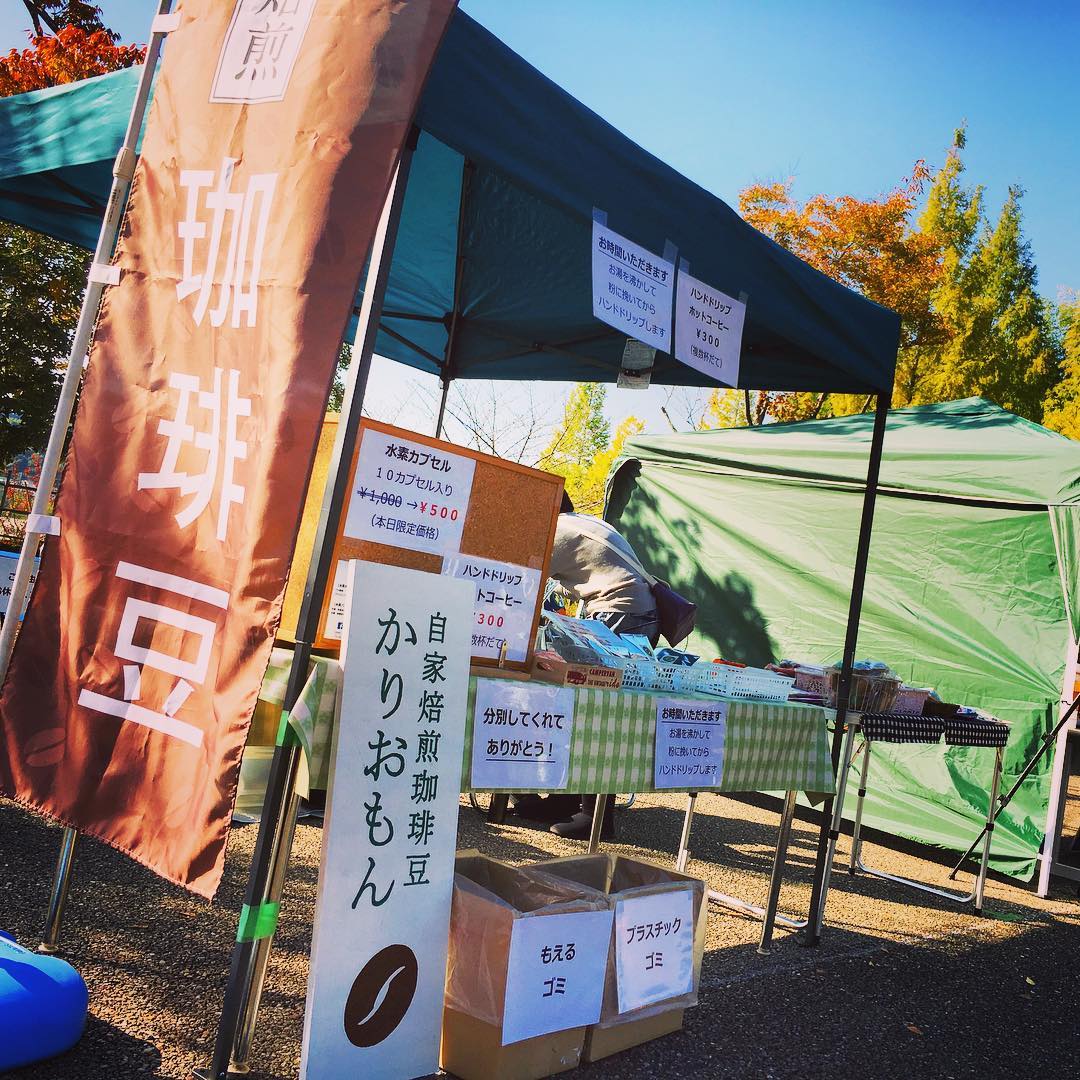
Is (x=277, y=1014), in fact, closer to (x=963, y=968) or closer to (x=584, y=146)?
Answer: (x=584, y=146)

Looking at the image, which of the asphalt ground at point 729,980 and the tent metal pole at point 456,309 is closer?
the asphalt ground at point 729,980

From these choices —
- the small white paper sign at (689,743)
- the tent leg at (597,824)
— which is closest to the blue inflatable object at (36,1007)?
the small white paper sign at (689,743)

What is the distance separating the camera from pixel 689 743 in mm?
2654

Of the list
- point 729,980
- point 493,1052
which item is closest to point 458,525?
point 493,1052

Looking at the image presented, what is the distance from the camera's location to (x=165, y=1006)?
2162mm

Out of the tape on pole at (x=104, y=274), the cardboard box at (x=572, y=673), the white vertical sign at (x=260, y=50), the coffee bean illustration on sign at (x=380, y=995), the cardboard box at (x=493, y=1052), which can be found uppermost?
the white vertical sign at (x=260, y=50)

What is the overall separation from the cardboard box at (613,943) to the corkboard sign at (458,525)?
0.60 metres

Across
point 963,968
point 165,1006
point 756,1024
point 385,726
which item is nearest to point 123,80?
point 385,726

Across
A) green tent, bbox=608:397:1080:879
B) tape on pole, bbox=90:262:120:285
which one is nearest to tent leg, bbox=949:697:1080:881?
green tent, bbox=608:397:1080:879

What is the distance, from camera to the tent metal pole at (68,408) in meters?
2.22

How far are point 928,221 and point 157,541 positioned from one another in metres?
21.0

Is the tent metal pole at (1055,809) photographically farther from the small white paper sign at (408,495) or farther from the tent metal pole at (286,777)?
Answer: the tent metal pole at (286,777)

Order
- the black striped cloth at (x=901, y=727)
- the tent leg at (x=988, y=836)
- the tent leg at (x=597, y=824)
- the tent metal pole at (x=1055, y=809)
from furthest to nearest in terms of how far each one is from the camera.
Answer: the tent metal pole at (x=1055, y=809)
the tent leg at (x=988, y=836)
the black striped cloth at (x=901, y=727)
the tent leg at (x=597, y=824)

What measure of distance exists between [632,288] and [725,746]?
1338mm
